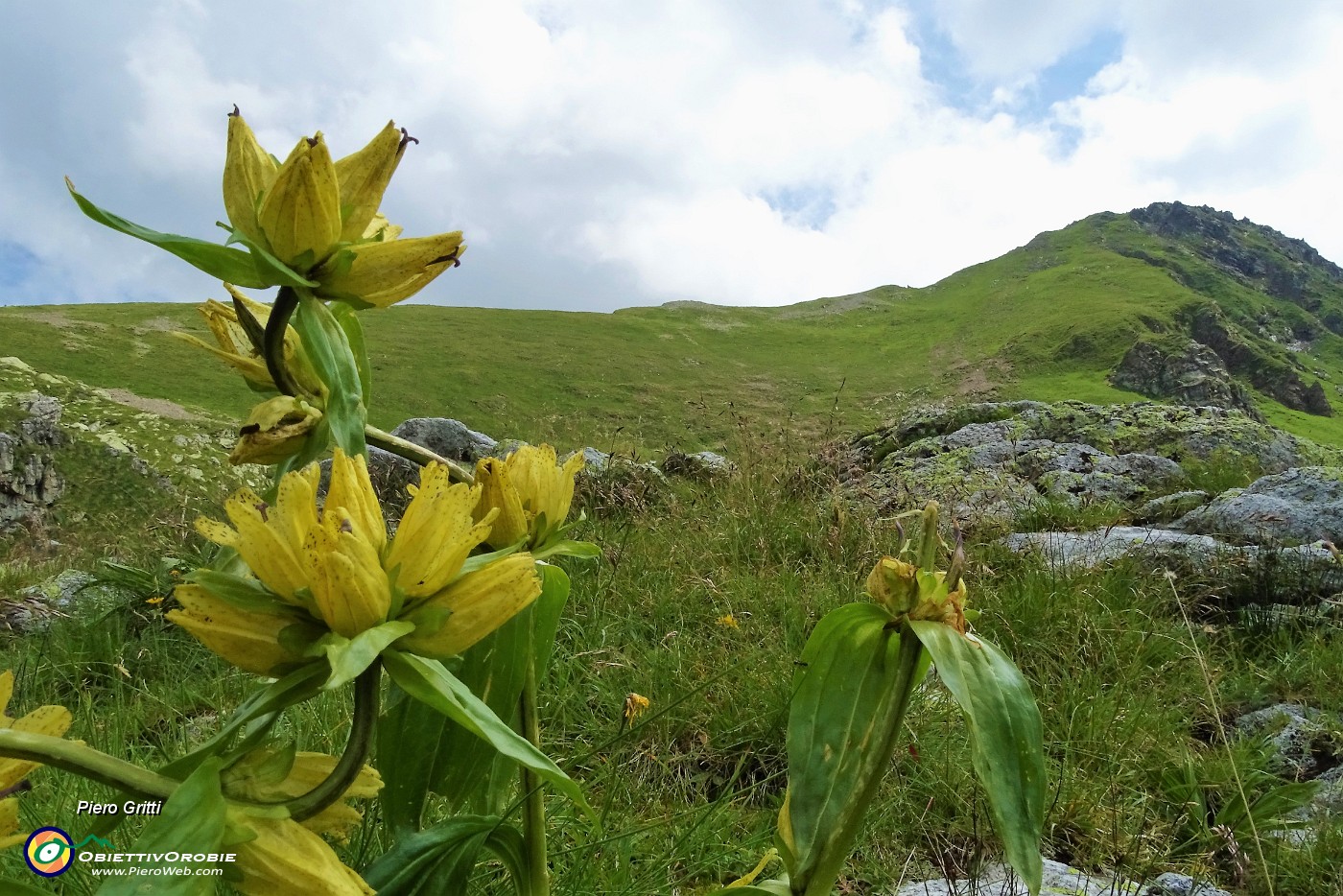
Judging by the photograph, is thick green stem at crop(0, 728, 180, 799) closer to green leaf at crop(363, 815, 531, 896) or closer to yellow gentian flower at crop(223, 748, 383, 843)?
yellow gentian flower at crop(223, 748, 383, 843)

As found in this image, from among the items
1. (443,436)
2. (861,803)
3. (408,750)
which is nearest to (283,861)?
(408,750)

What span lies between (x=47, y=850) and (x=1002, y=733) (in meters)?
0.84

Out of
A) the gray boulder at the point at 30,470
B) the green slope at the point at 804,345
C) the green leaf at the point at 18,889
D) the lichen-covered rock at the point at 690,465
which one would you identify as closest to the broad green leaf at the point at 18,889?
the green leaf at the point at 18,889

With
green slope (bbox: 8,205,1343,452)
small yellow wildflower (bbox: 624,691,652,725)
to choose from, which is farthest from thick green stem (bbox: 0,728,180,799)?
green slope (bbox: 8,205,1343,452)

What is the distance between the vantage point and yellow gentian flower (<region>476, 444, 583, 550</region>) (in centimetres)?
88

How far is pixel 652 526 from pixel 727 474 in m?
1.27

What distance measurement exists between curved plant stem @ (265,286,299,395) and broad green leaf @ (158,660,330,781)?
0.33 metres

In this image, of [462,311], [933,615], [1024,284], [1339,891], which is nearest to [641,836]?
[933,615]

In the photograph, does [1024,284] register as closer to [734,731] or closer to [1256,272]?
[1256,272]

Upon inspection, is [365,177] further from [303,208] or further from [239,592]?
[239,592]

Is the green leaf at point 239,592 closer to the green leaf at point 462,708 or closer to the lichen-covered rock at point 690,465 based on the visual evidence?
the green leaf at point 462,708

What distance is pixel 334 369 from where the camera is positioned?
2.52 ft

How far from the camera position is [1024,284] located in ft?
186

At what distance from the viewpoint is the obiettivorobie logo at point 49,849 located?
576 millimetres
